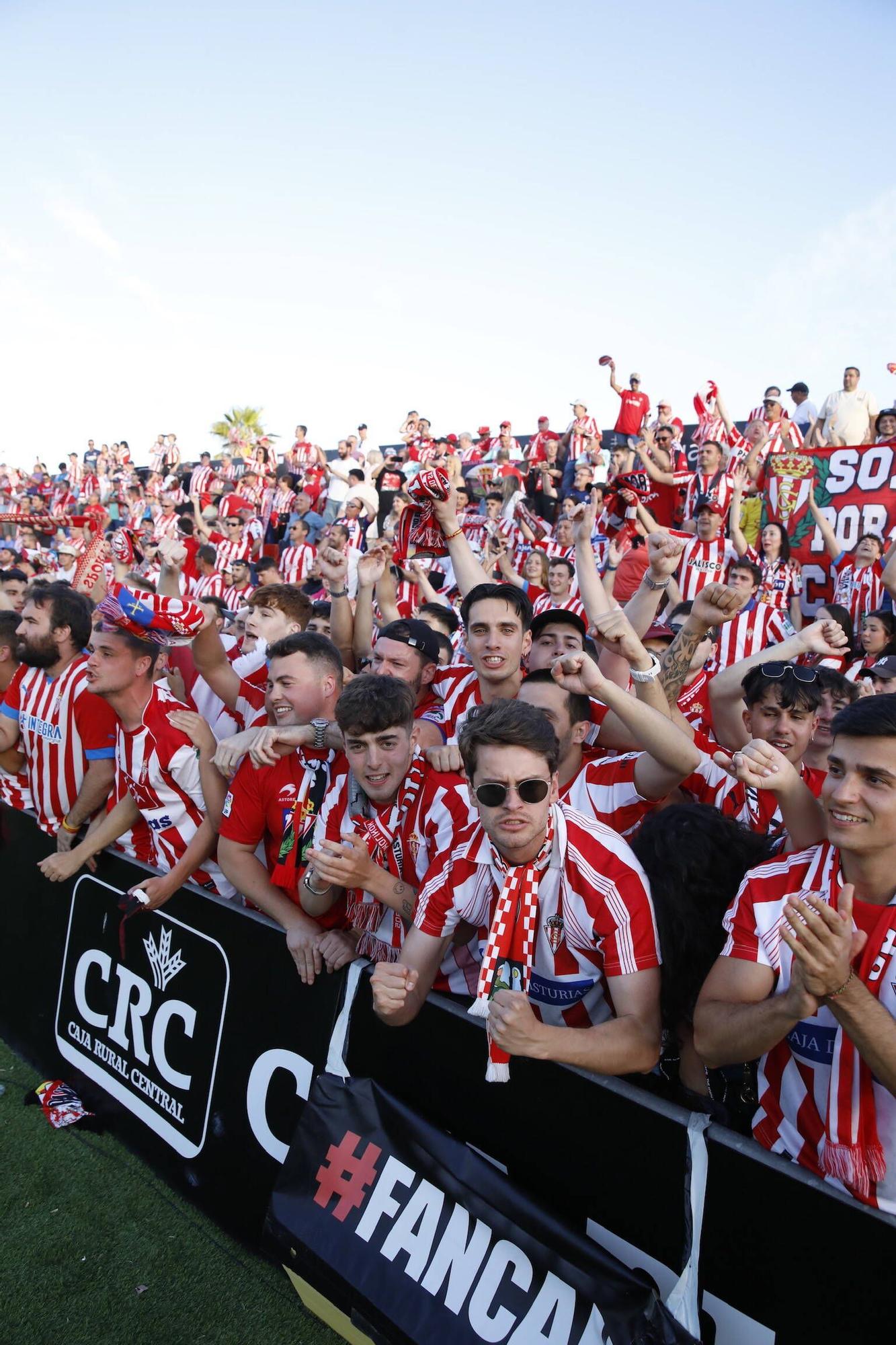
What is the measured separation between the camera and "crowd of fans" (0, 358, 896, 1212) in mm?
2090

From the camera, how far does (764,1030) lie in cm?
200

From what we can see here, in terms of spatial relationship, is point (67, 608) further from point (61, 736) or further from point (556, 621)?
point (556, 621)

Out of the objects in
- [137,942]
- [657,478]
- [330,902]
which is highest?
[657,478]

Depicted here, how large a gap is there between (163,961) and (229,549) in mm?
11341

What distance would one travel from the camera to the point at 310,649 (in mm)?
3797

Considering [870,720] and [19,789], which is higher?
[870,720]

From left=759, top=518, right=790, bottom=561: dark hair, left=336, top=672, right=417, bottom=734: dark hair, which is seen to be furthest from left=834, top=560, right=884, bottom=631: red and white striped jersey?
left=336, top=672, right=417, bottom=734: dark hair

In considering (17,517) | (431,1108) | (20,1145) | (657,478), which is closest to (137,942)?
(20,1145)

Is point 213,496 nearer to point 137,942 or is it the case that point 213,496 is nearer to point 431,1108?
point 137,942

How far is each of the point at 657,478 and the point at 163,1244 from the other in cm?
956

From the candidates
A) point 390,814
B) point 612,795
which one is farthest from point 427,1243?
point 612,795

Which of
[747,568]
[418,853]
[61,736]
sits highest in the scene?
[747,568]

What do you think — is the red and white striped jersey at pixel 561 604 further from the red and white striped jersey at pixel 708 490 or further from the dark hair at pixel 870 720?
the dark hair at pixel 870 720

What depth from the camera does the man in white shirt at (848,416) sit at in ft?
35.5
